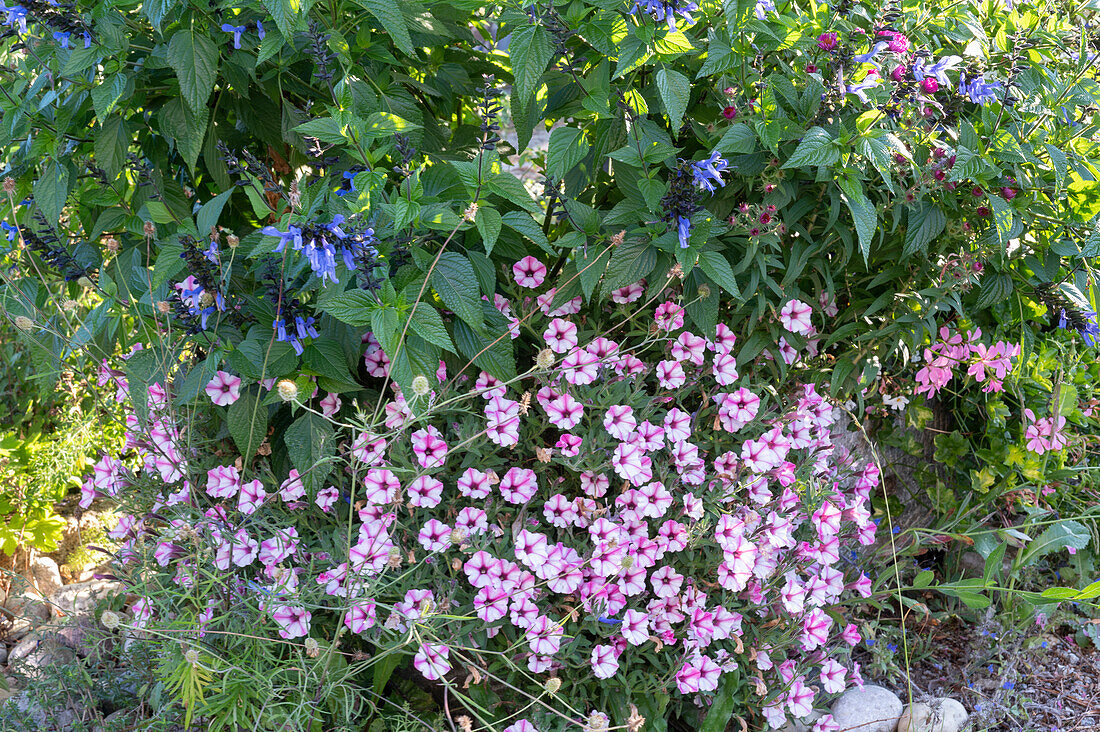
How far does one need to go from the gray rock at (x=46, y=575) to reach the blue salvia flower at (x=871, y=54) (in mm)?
2948

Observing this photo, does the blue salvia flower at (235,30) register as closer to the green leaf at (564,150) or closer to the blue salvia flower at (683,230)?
the green leaf at (564,150)

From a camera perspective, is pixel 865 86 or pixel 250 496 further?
pixel 250 496

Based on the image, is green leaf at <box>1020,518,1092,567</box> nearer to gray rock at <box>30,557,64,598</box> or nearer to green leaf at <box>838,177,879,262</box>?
green leaf at <box>838,177,879,262</box>

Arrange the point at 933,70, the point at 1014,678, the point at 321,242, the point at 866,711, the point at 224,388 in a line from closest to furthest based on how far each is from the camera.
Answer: the point at 321,242 → the point at 933,70 → the point at 224,388 → the point at 866,711 → the point at 1014,678

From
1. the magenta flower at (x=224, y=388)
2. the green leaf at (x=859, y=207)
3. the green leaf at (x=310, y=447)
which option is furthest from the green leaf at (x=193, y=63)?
the green leaf at (x=859, y=207)

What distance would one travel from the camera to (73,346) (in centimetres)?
169

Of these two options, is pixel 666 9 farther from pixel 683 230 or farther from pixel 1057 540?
pixel 1057 540

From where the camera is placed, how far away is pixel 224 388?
1.89 meters

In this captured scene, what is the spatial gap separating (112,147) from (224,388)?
1.94 ft

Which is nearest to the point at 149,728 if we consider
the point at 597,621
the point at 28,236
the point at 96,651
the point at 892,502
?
the point at 96,651

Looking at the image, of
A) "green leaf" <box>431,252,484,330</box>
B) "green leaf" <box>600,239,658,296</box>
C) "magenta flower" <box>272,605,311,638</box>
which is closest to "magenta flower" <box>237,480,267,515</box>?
"magenta flower" <box>272,605,311,638</box>

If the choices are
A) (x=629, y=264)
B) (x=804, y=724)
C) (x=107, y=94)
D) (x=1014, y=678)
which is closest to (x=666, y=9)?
(x=629, y=264)

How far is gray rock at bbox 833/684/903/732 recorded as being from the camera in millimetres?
2084

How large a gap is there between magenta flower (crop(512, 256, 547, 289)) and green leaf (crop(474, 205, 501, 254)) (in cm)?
28
